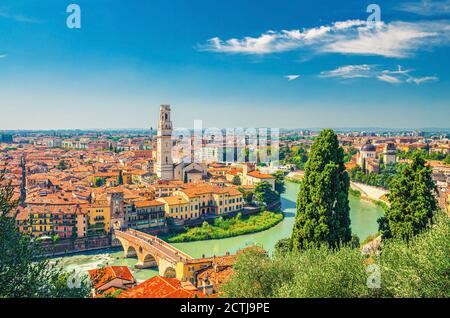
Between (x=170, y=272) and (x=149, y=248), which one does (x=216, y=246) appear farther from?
(x=170, y=272)

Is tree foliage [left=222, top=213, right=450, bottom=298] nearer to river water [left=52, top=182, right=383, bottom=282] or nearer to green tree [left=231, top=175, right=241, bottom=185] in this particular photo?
river water [left=52, top=182, right=383, bottom=282]

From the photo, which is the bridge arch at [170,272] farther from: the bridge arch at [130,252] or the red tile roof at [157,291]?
the red tile roof at [157,291]

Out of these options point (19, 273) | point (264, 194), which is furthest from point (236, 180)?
point (19, 273)

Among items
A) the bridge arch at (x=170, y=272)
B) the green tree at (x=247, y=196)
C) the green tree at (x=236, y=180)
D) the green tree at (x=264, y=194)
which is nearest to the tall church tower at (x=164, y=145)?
the green tree at (x=236, y=180)

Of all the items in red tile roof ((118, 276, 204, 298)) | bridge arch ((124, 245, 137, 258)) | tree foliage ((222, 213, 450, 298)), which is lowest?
bridge arch ((124, 245, 137, 258))

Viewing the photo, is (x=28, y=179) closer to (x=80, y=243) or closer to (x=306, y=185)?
(x=80, y=243)

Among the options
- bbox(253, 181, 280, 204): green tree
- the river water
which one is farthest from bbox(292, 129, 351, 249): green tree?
bbox(253, 181, 280, 204): green tree

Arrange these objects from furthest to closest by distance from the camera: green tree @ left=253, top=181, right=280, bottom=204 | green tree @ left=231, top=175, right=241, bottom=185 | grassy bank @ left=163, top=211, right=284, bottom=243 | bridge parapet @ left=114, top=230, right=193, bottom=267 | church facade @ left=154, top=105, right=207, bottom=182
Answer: green tree @ left=231, top=175, right=241, bottom=185, church facade @ left=154, top=105, right=207, bottom=182, green tree @ left=253, top=181, right=280, bottom=204, grassy bank @ left=163, top=211, right=284, bottom=243, bridge parapet @ left=114, top=230, right=193, bottom=267
